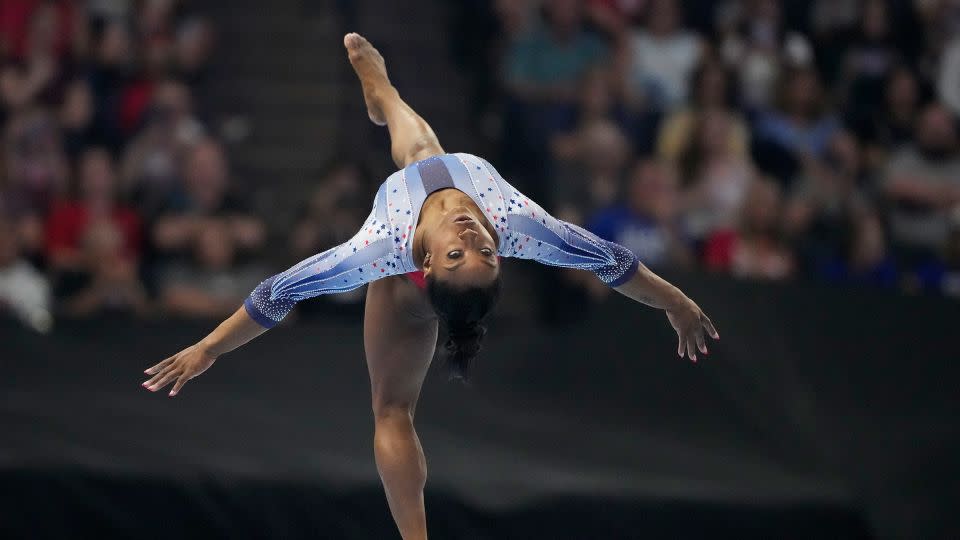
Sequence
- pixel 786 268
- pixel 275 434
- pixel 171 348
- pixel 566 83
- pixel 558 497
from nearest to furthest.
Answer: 1. pixel 558 497
2. pixel 275 434
3. pixel 171 348
4. pixel 786 268
5. pixel 566 83

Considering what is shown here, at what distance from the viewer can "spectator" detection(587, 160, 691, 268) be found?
681 cm

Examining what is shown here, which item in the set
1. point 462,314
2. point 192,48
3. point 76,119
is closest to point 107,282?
point 76,119

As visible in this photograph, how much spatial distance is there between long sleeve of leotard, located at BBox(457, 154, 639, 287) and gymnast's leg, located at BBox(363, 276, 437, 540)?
376 mm

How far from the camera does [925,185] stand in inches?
292

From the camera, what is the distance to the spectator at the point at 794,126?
7.58 meters

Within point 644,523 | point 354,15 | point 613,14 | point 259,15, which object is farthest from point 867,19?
point 644,523

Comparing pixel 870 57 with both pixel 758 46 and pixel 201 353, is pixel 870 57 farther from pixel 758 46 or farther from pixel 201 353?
pixel 201 353

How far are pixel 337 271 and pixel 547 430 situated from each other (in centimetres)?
203

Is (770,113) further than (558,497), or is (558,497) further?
(770,113)

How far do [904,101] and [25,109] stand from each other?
526cm

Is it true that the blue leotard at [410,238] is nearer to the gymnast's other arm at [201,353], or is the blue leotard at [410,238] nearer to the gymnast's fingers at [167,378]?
the gymnast's other arm at [201,353]

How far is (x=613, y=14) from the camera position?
8.05 meters

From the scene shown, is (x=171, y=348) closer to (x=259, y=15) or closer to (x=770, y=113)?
(x=259, y=15)

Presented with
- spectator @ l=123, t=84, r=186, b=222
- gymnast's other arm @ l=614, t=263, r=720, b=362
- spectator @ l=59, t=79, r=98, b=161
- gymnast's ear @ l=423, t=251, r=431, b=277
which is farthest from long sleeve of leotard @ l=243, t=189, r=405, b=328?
spectator @ l=59, t=79, r=98, b=161
